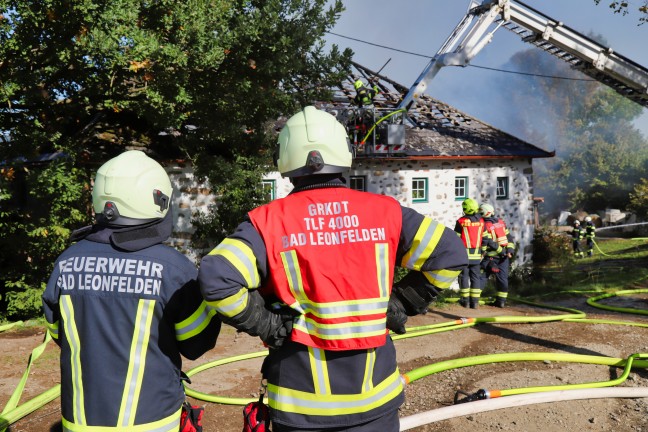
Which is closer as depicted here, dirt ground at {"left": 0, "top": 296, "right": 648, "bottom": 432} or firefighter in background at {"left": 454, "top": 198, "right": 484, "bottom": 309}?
dirt ground at {"left": 0, "top": 296, "right": 648, "bottom": 432}

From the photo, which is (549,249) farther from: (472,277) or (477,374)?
(477,374)

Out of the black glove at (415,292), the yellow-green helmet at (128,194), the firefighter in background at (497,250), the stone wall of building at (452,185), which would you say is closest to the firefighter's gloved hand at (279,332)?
the black glove at (415,292)

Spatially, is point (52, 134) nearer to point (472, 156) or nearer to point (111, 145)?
point (111, 145)

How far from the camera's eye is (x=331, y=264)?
2.26 metres

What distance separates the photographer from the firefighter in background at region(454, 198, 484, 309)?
9039 mm

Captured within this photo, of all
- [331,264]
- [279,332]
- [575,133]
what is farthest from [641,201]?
[279,332]

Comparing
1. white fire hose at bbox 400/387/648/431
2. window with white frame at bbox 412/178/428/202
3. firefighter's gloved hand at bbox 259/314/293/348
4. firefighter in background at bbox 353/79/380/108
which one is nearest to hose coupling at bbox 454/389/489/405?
white fire hose at bbox 400/387/648/431

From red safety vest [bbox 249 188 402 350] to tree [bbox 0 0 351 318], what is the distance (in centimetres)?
561

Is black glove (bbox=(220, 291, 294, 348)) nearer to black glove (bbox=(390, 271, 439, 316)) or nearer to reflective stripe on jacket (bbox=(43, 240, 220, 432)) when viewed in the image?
reflective stripe on jacket (bbox=(43, 240, 220, 432))

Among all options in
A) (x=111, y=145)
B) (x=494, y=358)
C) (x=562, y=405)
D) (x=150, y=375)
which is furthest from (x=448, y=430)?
(x=111, y=145)

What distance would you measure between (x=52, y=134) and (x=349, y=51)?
209 inches

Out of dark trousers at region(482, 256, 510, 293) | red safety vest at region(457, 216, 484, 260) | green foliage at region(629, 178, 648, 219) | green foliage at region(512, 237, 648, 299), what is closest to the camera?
red safety vest at region(457, 216, 484, 260)

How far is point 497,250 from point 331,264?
25.8 feet

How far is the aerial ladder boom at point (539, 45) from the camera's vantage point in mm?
15992
